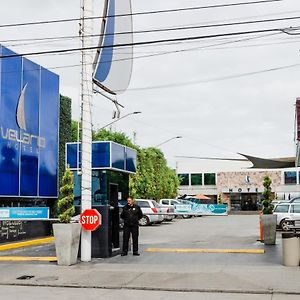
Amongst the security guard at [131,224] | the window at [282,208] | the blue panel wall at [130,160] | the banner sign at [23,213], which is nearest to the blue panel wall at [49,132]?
the banner sign at [23,213]

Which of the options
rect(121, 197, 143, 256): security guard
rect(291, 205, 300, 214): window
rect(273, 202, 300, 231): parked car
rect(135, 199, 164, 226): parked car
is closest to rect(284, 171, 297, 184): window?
rect(135, 199, 164, 226): parked car

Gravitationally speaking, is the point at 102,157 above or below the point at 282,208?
above

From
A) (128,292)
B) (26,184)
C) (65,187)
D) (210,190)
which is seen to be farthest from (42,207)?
(210,190)

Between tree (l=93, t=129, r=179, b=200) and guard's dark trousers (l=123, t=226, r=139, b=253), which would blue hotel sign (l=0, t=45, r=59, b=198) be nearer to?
guard's dark trousers (l=123, t=226, r=139, b=253)

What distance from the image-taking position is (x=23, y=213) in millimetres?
19562

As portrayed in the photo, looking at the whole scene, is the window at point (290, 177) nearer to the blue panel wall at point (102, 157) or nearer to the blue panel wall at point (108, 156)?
the blue panel wall at point (108, 156)

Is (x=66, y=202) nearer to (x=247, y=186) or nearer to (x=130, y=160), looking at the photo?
(x=130, y=160)

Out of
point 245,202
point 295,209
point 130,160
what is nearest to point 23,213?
point 130,160

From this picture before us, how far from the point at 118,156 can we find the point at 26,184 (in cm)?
388

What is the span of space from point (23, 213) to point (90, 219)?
234 inches

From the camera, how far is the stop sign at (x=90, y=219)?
14.4 metres

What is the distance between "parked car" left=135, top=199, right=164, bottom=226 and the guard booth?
434 inches

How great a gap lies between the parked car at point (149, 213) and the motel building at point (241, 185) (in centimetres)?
3474

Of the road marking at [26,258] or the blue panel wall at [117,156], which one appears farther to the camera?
the blue panel wall at [117,156]
